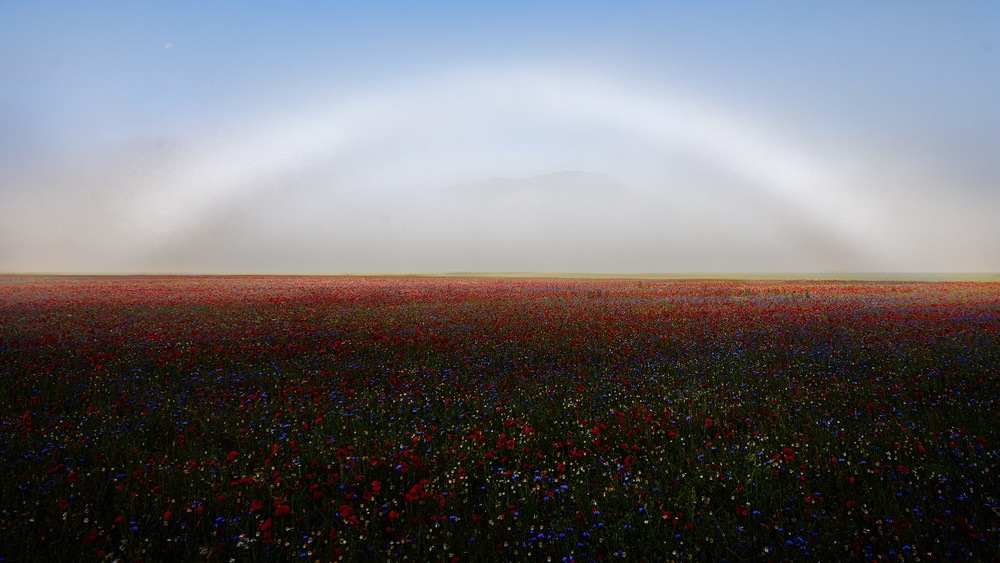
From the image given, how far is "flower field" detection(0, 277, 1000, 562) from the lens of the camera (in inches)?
132

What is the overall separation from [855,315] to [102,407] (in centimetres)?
2203

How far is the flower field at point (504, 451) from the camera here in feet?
11.0

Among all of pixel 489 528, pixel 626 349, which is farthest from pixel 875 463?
pixel 626 349

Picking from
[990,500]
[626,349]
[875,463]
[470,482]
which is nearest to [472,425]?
[470,482]

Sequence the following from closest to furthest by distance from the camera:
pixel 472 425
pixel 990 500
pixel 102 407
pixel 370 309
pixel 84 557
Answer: pixel 84 557 → pixel 990 500 → pixel 472 425 → pixel 102 407 → pixel 370 309

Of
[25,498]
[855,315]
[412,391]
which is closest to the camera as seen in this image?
[25,498]

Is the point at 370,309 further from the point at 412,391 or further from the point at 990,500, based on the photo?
the point at 990,500

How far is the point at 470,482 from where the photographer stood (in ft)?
14.3

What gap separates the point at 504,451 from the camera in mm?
4996

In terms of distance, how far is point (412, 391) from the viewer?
23.7 ft

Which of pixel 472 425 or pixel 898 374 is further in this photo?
pixel 898 374

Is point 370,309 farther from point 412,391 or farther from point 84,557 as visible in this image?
point 84,557

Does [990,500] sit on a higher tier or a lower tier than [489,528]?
higher

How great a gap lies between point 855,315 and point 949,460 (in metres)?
14.5
